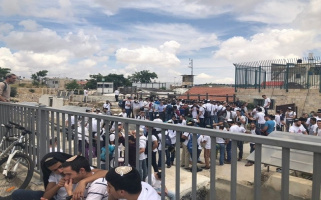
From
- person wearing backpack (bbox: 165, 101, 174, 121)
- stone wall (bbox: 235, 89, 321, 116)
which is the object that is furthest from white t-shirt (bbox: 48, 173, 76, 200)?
stone wall (bbox: 235, 89, 321, 116)

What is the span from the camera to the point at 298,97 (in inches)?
672

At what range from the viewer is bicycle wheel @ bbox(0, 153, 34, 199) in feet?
12.4

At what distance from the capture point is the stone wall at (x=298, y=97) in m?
16.4

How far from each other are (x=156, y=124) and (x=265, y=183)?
1230mm

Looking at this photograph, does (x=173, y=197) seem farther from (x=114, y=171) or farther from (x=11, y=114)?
(x=11, y=114)

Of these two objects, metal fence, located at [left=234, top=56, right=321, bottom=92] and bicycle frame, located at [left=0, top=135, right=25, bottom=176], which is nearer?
bicycle frame, located at [left=0, top=135, right=25, bottom=176]

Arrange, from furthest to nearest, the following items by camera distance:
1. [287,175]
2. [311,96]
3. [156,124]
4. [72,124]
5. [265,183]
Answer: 1. [311,96]
2. [72,124]
3. [265,183]
4. [156,124]
5. [287,175]

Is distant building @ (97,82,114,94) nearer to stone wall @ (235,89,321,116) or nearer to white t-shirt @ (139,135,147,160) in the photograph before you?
stone wall @ (235,89,321,116)

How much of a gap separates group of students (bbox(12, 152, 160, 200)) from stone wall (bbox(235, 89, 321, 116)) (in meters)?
16.9

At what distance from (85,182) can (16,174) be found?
1.97m

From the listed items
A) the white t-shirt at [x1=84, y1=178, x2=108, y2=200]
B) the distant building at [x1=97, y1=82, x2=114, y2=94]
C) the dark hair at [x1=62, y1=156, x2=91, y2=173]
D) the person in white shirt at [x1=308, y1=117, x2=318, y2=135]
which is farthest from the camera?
the distant building at [x1=97, y1=82, x2=114, y2=94]

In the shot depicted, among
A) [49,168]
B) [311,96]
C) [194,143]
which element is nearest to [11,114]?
[49,168]

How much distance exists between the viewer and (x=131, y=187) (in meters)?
2.01

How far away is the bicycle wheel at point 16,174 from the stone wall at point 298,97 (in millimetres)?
16388
